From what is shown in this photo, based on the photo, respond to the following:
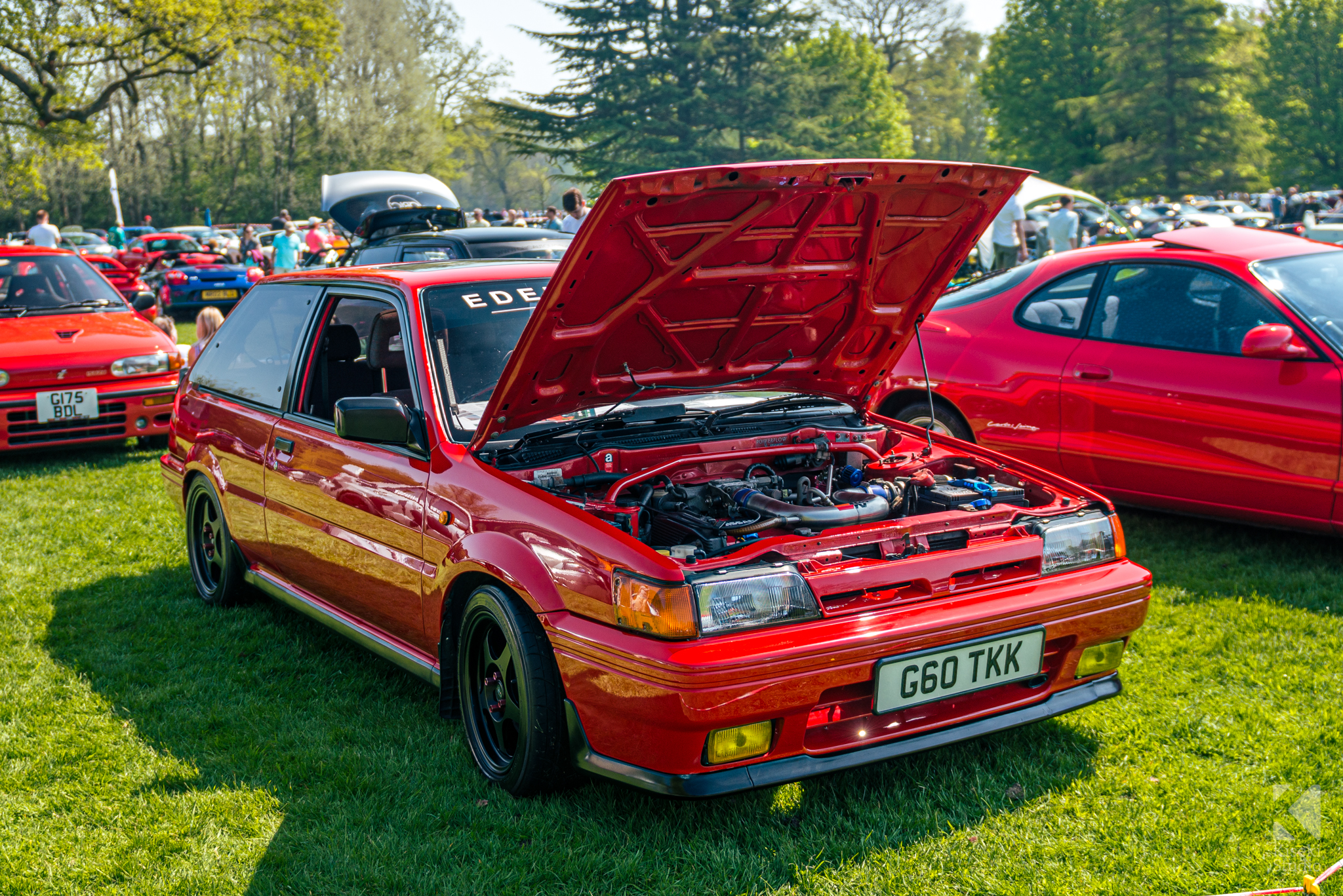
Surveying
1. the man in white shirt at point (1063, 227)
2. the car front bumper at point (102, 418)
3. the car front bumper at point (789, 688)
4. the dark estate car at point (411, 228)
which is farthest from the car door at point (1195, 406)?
the man in white shirt at point (1063, 227)

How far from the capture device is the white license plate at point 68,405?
7723 millimetres

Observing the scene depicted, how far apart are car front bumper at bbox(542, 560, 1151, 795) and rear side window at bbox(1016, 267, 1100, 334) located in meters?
2.96

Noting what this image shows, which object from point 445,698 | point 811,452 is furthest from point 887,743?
point 445,698

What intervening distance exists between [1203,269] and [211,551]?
15.8 feet

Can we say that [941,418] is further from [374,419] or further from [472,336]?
[374,419]

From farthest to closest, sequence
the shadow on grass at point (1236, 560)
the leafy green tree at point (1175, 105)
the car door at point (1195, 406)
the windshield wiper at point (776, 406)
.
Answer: the leafy green tree at point (1175, 105) < the car door at point (1195, 406) < the shadow on grass at point (1236, 560) < the windshield wiper at point (776, 406)

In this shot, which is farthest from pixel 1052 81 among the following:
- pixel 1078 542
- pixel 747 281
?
pixel 1078 542

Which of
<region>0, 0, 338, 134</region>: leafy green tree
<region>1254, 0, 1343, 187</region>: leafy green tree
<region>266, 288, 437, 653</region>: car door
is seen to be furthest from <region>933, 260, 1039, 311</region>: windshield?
<region>1254, 0, 1343, 187</region>: leafy green tree

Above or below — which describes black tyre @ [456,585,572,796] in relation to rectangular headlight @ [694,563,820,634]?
below

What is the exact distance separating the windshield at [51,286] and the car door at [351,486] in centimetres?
558

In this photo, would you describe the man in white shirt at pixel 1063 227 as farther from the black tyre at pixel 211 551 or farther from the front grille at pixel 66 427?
the black tyre at pixel 211 551

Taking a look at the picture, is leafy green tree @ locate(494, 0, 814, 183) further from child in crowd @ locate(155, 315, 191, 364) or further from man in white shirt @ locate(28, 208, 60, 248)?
child in crowd @ locate(155, 315, 191, 364)

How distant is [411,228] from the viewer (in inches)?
504

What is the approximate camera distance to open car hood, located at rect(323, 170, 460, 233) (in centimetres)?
1470
